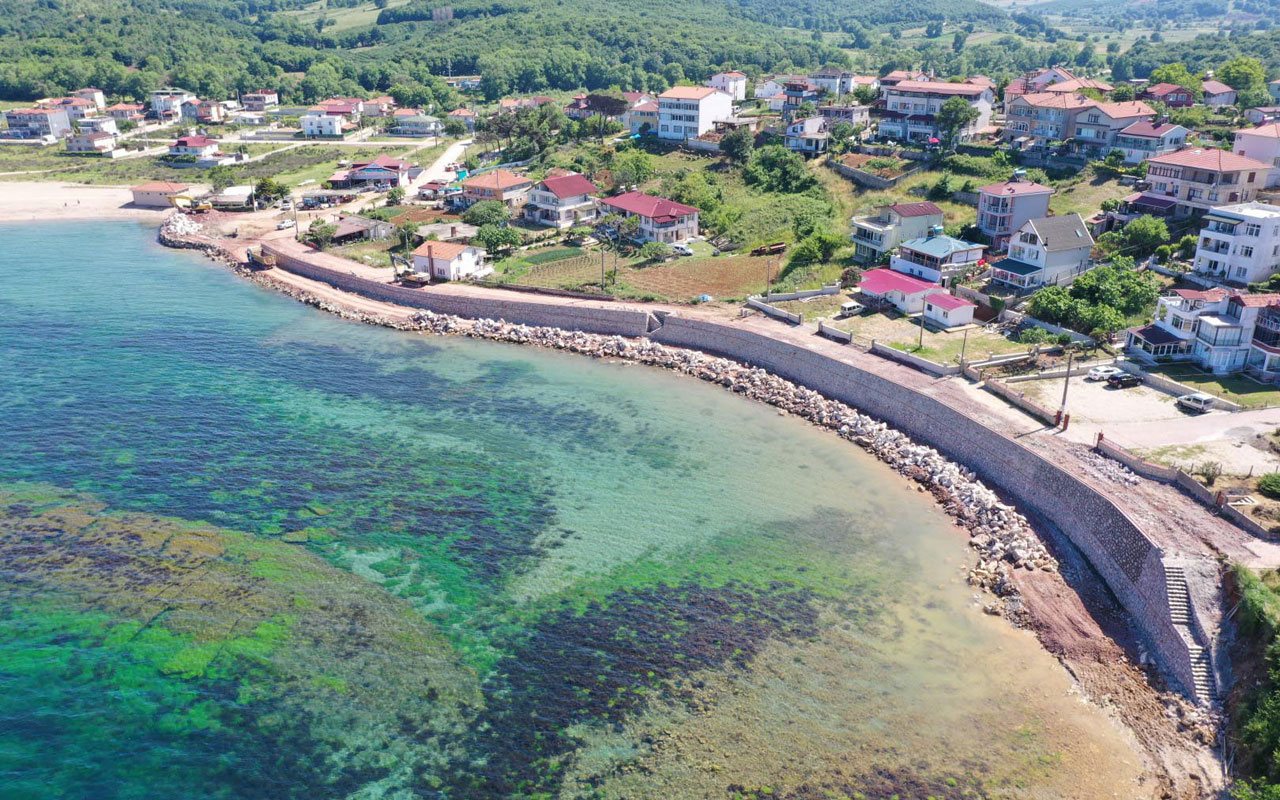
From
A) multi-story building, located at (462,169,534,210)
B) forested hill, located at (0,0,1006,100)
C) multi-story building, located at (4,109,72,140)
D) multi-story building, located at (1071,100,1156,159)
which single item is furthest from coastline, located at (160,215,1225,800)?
forested hill, located at (0,0,1006,100)

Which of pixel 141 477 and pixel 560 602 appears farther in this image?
pixel 141 477

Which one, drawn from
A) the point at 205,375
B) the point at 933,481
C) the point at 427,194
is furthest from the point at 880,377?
the point at 427,194

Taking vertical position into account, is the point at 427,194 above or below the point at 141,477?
above

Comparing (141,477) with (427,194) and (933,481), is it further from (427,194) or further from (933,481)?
(427,194)

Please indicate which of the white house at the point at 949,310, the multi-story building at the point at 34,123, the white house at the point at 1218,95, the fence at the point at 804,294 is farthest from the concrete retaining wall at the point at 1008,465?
the multi-story building at the point at 34,123

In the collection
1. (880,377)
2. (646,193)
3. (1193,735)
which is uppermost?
(646,193)

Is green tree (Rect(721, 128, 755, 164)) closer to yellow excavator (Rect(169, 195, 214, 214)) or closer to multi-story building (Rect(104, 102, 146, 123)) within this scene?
yellow excavator (Rect(169, 195, 214, 214))

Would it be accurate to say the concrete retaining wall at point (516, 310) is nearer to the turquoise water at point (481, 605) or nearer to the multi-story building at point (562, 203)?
the turquoise water at point (481, 605)

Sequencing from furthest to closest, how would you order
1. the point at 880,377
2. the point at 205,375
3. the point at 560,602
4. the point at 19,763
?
the point at 205,375
the point at 880,377
the point at 560,602
the point at 19,763
